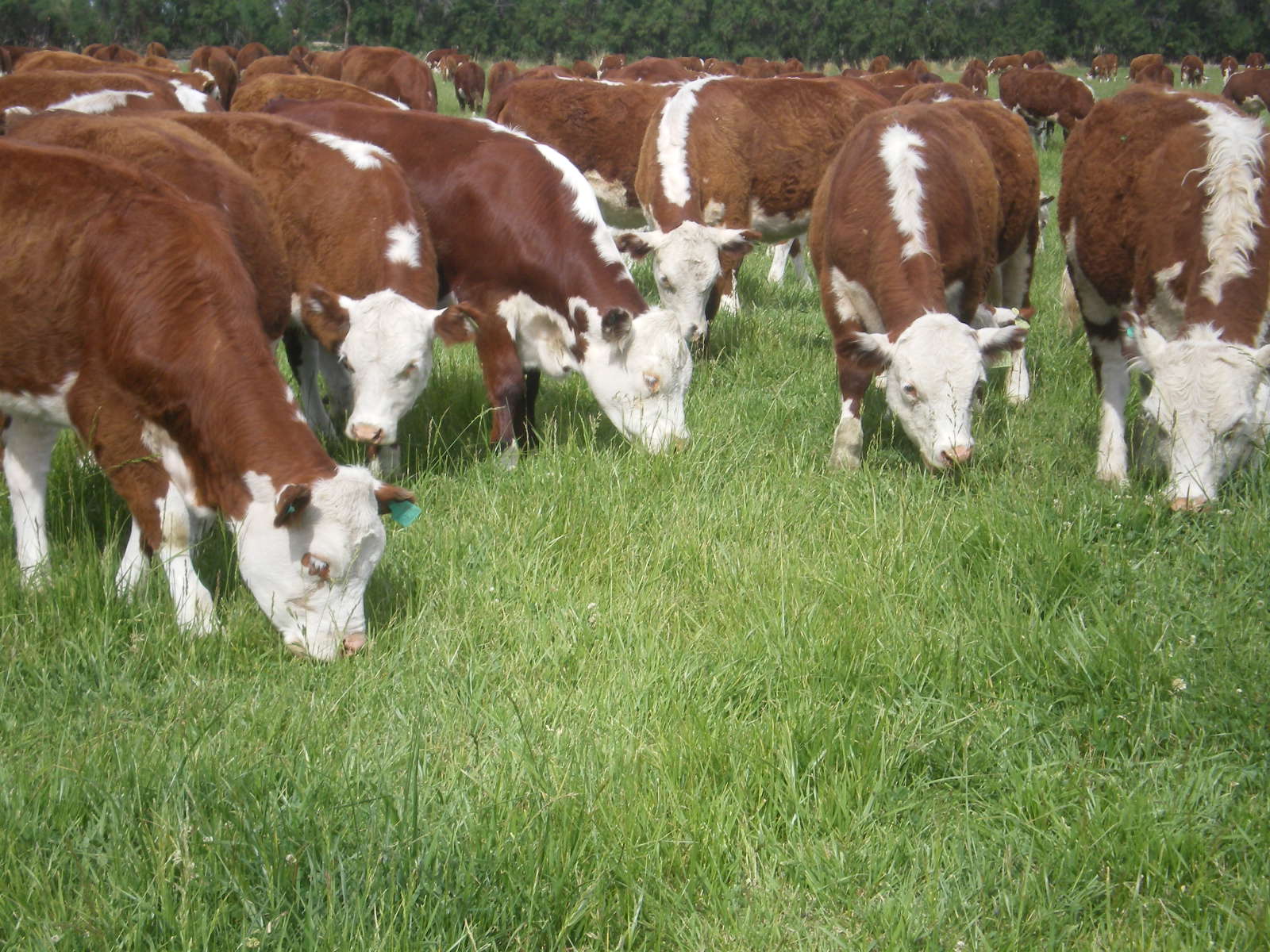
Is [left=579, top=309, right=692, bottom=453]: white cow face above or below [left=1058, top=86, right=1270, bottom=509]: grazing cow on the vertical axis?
below

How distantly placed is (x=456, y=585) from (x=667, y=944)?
1972 mm

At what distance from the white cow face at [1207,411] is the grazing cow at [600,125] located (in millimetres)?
6526

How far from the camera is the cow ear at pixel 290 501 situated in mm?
3631

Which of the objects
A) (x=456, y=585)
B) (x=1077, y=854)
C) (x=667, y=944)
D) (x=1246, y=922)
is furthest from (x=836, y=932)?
(x=456, y=585)

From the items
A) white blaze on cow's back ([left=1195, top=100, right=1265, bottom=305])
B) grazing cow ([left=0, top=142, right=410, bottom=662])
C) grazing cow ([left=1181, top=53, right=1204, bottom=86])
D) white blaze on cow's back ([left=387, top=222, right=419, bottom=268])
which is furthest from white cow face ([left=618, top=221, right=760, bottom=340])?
grazing cow ([left=1181, top=53, right=1204, bottom=86])

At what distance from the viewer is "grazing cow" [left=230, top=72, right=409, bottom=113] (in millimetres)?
8516

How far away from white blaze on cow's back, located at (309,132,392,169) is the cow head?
3.01ft

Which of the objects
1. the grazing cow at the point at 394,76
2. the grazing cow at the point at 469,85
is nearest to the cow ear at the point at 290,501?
the grazing cow at the point at 394,76

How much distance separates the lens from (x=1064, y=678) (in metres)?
3.54

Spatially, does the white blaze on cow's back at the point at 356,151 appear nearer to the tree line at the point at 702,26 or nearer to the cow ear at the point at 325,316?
the cow ear at the point at 325,316

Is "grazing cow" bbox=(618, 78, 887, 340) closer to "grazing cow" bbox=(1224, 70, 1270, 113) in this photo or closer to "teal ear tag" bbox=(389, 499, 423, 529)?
"teal ear tag" bbox=(389, 499, 423, 529)

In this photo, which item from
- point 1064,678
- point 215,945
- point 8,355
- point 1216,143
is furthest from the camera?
point 1216,143

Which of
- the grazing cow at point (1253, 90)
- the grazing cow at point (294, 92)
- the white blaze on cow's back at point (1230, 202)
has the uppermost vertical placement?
the white blaze on cow's back at point (1230, 202)

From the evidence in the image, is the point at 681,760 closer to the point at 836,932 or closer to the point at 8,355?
the point at 836,932
